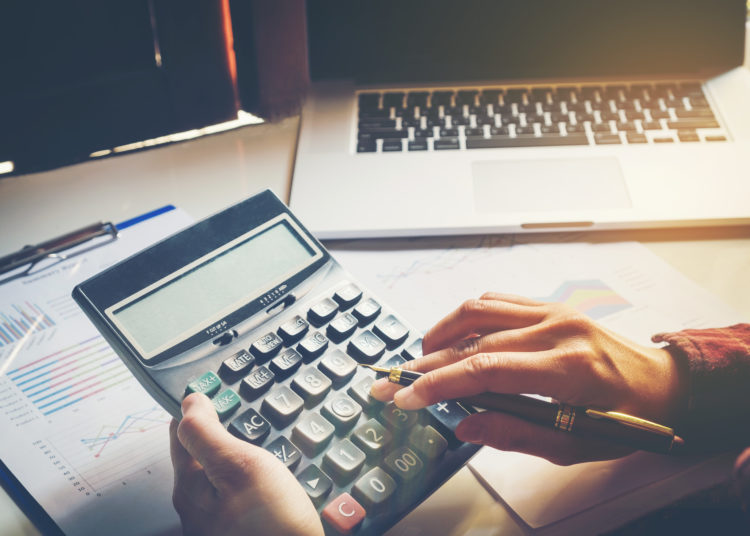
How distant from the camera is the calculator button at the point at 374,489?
0.40 m

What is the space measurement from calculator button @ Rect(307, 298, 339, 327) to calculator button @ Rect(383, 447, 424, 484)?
120 mm

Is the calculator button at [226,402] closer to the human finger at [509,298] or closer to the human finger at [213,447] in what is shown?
the human finger at [213,447]

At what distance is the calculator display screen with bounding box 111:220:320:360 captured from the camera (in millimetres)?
454

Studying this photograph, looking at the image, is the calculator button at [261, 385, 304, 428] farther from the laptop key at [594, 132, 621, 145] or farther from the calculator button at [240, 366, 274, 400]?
the laptop key at [594, 132, 621, 145]

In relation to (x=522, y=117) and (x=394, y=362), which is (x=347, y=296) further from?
(x=522, y=117)

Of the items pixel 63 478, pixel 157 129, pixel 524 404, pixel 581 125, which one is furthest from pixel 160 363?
pixel 581 125

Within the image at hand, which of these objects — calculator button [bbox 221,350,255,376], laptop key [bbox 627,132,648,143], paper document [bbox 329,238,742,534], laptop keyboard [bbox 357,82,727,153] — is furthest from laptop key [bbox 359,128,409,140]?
calculator button [bbox 221,350,255,376]

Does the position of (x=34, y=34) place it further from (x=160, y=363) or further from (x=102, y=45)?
(x=160, y=363)

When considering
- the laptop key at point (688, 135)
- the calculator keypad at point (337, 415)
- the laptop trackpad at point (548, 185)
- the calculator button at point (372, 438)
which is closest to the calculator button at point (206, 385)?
the calculator keypad at point (337, 415)

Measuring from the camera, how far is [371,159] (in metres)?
0.70

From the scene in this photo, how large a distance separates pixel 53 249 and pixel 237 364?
0.90 feet

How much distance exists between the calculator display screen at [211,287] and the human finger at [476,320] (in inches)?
4.8

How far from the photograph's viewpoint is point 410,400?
42 cm

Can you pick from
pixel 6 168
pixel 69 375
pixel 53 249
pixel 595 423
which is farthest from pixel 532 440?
pixel 6 168
